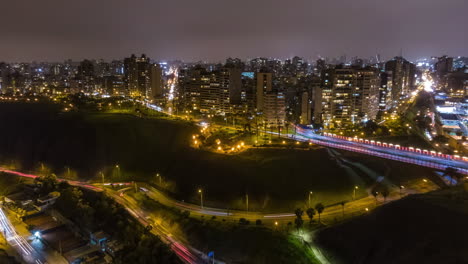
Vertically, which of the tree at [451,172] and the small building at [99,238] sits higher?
the tree at [451,172]

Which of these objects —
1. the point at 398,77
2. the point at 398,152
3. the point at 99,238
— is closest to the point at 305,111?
the point at 398,152

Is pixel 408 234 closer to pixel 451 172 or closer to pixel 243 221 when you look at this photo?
pixel 451 172

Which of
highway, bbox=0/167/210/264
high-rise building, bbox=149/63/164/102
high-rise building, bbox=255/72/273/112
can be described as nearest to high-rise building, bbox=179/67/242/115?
high-rise building, bbox=255/72/273/112

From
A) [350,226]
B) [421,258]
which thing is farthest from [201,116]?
[421,258]

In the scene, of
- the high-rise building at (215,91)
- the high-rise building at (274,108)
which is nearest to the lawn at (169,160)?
the high-rise building at (274,108)

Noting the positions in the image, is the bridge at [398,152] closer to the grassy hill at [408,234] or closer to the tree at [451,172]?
the tree at [451,172]

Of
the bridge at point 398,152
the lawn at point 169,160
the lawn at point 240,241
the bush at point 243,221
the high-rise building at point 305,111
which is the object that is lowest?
the lawn at point 240,241

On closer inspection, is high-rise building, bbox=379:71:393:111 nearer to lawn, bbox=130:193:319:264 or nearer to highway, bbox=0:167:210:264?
lawn, bbox=130:193:319:264
